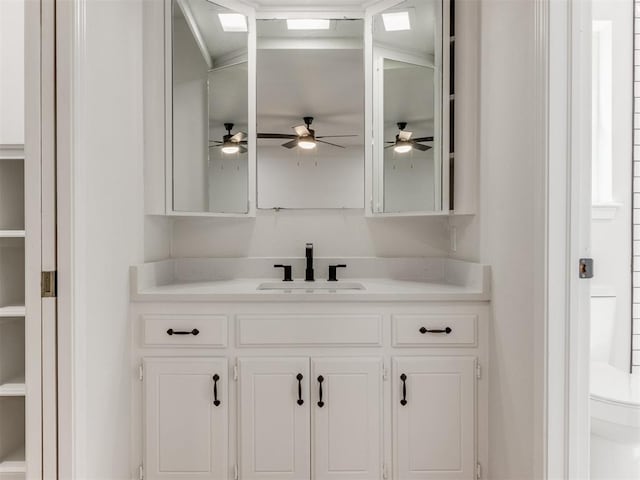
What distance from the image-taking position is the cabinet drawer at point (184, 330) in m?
1.76

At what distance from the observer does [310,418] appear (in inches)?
69.7

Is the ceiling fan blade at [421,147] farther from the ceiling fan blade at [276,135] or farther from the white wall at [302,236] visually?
the ceiling fan blade at [276,135]

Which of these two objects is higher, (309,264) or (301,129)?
(301,129)

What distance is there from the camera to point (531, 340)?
4.67 ft

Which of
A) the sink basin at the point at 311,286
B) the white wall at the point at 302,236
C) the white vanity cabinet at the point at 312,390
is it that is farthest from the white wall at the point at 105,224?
the sink basin at the point at 311,286

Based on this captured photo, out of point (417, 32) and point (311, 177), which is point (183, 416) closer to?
point (311, 177)

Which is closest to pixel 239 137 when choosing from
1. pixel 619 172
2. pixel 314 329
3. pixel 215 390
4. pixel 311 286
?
pixel 311 286

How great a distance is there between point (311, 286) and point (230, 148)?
0.85 m

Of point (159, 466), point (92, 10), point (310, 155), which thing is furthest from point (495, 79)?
point (159, 466)

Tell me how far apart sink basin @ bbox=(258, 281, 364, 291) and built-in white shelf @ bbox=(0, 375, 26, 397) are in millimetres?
1007

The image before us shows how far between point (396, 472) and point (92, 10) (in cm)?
214

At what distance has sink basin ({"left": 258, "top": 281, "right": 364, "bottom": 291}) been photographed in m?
2.09

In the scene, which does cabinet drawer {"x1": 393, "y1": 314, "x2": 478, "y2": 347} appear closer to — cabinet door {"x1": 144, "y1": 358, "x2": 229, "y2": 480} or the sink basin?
the sink basin

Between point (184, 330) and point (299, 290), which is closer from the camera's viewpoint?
point (184, 330)
